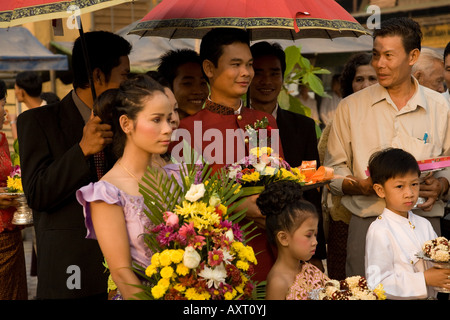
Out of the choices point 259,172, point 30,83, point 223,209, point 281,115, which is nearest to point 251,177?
point 259,172

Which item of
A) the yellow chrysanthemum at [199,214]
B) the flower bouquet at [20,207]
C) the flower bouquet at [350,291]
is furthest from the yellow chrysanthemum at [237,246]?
the flower bouquet at [20,207]

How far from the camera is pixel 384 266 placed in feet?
12.6

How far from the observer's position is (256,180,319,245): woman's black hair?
3.47 metres

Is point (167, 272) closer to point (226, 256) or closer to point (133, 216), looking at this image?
point (226, 256)

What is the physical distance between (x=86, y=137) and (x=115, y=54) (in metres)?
0.67

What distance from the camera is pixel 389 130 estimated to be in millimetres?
4348

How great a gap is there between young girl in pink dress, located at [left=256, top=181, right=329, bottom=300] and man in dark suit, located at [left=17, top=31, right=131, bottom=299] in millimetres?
884

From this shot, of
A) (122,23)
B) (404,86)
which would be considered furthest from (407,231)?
(122,23)

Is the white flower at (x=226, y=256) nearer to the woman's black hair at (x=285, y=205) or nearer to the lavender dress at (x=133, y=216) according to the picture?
the lavender dress at (x=133, y=216)

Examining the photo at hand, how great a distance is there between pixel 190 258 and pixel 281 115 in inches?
81.9

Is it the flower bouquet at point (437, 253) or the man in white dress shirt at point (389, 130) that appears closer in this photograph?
the flower bouquet at point (437, 253)

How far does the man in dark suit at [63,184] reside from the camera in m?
3.58

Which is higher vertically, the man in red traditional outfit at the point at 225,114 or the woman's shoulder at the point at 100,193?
the man in red traditional outfit at the point at 225,114

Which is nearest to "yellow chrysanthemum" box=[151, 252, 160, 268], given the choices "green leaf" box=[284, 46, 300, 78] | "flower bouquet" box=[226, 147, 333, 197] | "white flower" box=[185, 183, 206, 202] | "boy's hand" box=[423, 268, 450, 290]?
"white flower" box=[185, 183, 206, 202]
